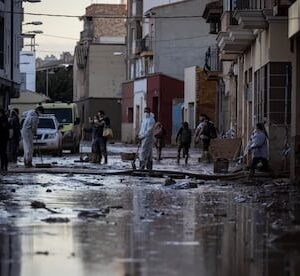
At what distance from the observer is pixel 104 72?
8462cm

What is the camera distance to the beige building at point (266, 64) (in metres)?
23.6

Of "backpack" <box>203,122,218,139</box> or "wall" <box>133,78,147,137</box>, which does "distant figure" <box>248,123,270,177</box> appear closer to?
"backpack" <box>203,122,218,139</box>

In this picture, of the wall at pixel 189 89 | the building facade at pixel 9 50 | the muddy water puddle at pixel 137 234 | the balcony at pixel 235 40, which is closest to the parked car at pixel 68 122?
the building facade at pixel 9 50

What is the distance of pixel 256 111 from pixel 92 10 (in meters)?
68.4

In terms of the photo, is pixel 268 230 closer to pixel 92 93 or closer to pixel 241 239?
pixel 241 239

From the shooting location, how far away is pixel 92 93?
84.0 metres

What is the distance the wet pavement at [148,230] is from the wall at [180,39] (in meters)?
43.8

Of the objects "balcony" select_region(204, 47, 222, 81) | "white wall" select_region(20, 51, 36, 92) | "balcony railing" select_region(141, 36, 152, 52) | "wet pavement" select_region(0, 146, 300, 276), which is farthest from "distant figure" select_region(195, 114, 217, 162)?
"white wall" select_region(20, 51, 36, 92)

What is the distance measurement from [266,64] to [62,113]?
64.0 ft

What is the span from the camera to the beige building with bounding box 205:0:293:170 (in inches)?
928

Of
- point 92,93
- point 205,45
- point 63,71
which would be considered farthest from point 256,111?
point 63,71

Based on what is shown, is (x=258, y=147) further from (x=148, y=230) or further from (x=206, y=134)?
(x=148, y=230)

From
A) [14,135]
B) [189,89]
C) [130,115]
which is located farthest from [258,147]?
[130,115]

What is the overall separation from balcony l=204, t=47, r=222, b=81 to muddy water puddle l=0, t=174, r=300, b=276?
2694 centimetres
